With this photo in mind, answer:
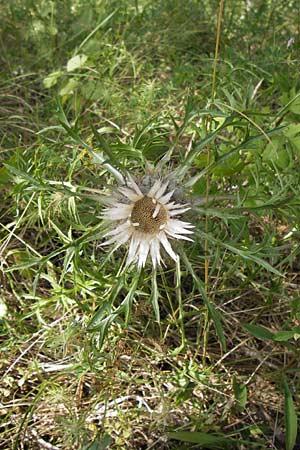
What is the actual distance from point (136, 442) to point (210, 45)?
1702 mm

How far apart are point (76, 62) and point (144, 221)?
114cm

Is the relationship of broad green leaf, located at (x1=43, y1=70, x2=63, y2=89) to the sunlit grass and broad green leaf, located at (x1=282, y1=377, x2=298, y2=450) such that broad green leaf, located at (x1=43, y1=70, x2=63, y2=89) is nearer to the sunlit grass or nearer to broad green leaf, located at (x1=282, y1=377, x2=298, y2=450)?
the sunlit grass

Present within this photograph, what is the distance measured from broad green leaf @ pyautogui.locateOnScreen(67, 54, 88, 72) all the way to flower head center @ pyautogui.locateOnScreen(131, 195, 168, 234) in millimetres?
1080

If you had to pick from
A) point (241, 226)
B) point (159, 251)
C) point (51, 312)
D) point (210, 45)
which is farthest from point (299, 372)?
point (210, 45)

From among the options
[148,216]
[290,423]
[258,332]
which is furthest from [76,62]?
[290,423]

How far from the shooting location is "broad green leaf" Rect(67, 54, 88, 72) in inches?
91.2

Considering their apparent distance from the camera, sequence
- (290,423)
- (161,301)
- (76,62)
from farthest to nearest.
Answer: (76,62), (161,301), (290,423)

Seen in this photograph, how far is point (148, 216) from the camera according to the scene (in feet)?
4.60

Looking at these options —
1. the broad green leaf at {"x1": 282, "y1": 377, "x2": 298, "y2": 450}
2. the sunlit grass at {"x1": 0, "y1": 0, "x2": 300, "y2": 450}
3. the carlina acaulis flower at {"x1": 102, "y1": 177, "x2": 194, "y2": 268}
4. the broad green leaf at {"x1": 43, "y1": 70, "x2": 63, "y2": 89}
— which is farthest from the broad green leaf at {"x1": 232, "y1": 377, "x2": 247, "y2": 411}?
the broad green leaf at {"x1": 43, "y1": 70, "x2": 63, "y2": 89}

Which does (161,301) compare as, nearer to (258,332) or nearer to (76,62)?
(258,332)

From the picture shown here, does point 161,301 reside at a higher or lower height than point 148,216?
lower

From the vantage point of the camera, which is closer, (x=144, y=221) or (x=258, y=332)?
(x=144, y=221)

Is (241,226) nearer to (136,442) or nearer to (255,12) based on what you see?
(136,442)

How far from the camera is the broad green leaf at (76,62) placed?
7.60 ft
